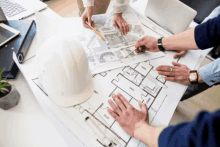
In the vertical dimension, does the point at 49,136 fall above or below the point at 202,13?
below

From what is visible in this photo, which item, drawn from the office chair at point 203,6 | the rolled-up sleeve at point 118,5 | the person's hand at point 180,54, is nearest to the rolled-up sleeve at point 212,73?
the person's hand at point 180,54

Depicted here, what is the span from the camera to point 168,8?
0.83 m

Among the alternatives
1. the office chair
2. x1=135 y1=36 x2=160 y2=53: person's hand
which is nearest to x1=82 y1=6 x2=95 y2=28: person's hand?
x1=135 y1=36 x2=160 y2=53: person's hand

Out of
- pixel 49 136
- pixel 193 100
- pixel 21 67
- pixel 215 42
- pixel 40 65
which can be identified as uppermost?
pixel 215 42

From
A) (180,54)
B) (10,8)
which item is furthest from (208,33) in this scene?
(10,8)

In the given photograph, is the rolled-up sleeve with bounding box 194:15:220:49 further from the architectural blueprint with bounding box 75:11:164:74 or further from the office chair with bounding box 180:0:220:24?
the office chair with bounding box 180:0:220:24

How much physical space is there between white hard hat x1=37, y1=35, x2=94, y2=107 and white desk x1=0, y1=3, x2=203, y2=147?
0.12 metres

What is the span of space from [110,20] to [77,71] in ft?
1.86

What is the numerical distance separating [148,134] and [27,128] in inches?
18.1

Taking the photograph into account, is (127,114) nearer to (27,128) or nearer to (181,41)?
(27,128)

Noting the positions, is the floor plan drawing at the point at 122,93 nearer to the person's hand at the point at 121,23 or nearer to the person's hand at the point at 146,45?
the person's hand at the point at 146,45

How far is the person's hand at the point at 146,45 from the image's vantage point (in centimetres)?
74

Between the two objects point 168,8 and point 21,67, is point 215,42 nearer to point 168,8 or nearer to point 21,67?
point 168,8

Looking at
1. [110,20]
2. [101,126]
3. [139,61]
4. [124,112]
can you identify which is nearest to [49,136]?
[101,126]
